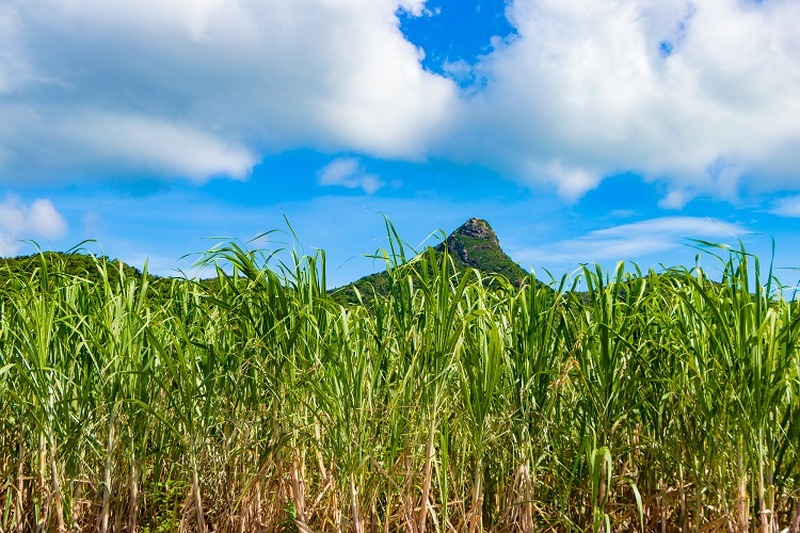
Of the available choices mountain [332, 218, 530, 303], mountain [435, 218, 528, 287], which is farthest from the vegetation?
mountain [435, 218, 528, 287]

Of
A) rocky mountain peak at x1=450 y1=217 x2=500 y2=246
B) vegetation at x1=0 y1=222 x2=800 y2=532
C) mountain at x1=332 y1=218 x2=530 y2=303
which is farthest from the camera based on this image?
rocky mountain peak at x1=450 y1=217 x2=500 y2=246

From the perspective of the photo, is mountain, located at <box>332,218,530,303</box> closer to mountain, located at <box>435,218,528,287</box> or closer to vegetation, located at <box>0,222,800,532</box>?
mountain, located at <box>435,218,528,287</box>

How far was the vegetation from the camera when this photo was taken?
2508mm

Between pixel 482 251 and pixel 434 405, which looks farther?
pixel 482 251

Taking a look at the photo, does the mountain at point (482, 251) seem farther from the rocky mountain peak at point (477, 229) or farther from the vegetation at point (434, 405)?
the vegetation at point (434, 405)

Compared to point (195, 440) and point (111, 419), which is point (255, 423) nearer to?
point (195, 440)

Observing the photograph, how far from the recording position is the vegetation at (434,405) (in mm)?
2508

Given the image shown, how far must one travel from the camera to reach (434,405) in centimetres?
251

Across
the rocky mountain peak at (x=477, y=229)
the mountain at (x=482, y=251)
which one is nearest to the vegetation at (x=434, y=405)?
the mountain at (x=482, y=251)

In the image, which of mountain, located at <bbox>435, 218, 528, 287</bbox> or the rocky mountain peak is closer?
mountain, located at <bbox>435, 218, 528, 287</bbox>

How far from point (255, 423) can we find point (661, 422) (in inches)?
68.5

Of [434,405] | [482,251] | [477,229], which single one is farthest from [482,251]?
[434,405]

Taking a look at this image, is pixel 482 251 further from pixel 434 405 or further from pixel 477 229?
pixel 434 405

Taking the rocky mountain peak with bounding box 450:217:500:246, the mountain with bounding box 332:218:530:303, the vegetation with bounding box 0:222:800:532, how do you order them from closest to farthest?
the vegetation with bounding box 0:222:800:532
the mountain with bounding box 332:218:530:303
the rocky mountain peak with bounding box 450:217:500:246
